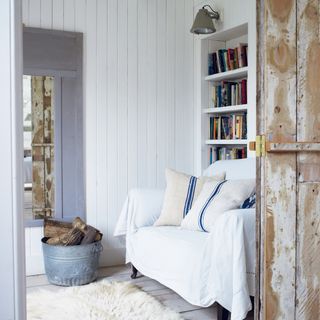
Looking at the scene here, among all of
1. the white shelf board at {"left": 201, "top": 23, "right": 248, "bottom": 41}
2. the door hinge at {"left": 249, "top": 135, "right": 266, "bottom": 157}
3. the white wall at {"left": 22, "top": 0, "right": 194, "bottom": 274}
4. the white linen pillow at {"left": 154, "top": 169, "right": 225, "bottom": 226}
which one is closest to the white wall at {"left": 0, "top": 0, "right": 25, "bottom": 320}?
the door hinge at {"left": 249, "top": 135, "right": 266, "bottom": 157}

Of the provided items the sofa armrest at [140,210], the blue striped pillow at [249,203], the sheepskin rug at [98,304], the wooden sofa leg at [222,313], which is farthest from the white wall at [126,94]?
the wooden sofa leg at [222,313]

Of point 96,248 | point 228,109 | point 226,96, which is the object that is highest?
point 226,96

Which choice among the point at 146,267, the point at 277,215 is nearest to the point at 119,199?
the point at 146,267

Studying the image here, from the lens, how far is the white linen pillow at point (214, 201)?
10.1 feet

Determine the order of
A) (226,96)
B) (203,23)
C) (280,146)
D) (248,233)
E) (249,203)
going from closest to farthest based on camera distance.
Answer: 1. (280,146)
2. (248,233)
3. (249,203)
4. (203,23)
5. (226,96)

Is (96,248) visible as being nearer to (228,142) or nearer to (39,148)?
(39,148)

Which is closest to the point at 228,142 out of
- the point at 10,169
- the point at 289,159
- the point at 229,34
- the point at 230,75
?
the point at 230,75

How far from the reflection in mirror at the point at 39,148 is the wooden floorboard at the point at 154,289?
63 cm

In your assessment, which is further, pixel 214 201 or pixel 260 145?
pixel 214 201

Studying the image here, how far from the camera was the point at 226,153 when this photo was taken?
15.0 ft

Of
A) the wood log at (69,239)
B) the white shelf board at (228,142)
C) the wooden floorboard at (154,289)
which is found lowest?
the wooden floorboard at (154,289)

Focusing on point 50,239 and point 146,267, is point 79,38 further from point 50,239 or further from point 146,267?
point 146,267

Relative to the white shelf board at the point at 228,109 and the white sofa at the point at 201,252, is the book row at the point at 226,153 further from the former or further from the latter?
the white sofa at the point at 201,252

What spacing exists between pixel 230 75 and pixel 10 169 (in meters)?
3.06
